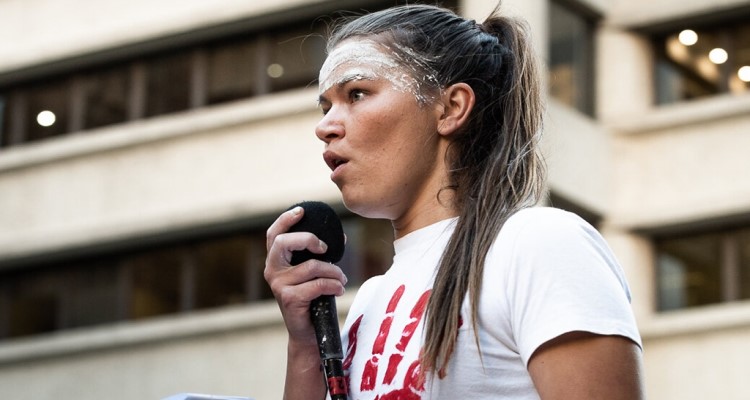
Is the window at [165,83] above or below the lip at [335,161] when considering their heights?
above

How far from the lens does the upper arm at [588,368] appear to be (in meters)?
2.90

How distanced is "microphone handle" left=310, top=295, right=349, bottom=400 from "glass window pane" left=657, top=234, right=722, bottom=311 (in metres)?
15.6

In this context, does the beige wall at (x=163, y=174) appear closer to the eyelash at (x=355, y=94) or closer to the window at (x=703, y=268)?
the window at (x=703, y=268)

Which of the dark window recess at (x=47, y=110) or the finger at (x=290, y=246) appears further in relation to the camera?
the dark window recess at (x=47, y=110)

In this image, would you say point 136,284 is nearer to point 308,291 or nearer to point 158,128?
point 158,128

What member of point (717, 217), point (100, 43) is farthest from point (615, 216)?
point (100, 43)

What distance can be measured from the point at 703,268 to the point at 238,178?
18.0 ft

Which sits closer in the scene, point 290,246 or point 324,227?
point 290,246

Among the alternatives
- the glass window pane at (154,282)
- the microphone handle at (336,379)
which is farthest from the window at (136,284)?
the microphone handle at (336,379)

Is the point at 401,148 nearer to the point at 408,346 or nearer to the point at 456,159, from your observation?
the point at 456,159

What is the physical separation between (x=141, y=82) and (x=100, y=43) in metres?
0.70

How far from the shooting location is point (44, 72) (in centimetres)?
2148

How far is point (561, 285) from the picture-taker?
298cm

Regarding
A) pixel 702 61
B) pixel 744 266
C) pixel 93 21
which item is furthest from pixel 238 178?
pixel 744 266
